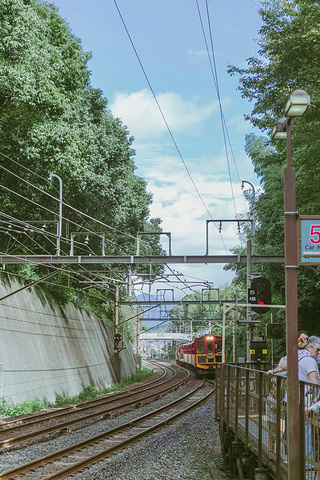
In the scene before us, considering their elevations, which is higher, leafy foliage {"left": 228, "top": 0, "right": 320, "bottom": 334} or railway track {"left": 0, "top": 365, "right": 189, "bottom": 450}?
leafy foliage {"left": 228, "top": 0, "right": 320, "bottom": 334}

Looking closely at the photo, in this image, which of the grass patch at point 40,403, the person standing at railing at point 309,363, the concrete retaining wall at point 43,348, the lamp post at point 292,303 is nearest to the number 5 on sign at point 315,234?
the lamp post at point 292,303

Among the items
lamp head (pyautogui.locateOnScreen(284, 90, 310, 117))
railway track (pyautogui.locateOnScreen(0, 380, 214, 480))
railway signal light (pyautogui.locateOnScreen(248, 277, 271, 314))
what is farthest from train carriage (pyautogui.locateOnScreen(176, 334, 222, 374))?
lamp head (pyautogui.locateOnScreen(284, 90, 310, 117))

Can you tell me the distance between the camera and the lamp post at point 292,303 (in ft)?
17.6

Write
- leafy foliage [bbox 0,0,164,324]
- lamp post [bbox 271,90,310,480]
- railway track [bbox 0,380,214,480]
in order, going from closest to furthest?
→ lamp post [bbox 271,90,310,480] < railway track [bbox 0,380,214,480] < leafy foliage [bbox 0,0,164,324]

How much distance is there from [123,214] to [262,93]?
1322 cm

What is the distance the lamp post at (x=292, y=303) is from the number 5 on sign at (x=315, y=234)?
0.17 m

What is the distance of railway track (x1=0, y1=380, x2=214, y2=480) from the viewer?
381 inches

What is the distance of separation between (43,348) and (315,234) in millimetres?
Result: 18920

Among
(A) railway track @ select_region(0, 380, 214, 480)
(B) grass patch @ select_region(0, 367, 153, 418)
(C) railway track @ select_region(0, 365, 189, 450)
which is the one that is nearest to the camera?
(A) railway track @ select_region(0, 380, 214, 480)

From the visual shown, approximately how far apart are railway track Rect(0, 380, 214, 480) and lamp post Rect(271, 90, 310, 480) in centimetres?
508

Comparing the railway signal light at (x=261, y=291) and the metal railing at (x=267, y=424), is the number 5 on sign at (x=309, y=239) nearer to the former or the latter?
the metal railing at (x=267, y=424)

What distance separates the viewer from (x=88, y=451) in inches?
473

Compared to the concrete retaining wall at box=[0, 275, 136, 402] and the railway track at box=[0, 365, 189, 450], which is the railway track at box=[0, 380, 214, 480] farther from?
the concrete retaining wall at box=[0, 275, 136, 402]

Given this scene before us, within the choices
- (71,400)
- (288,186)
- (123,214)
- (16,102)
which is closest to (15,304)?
(71,400)
